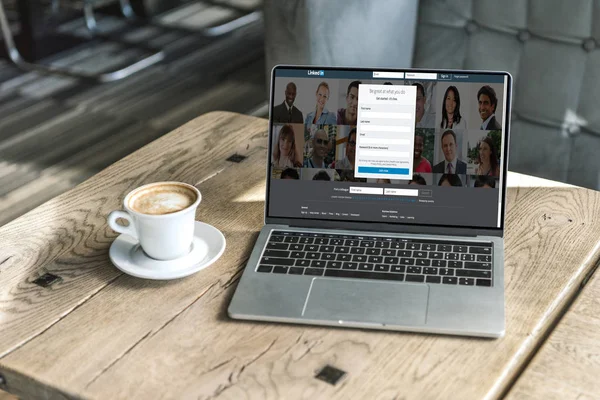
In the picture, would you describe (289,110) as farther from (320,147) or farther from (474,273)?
(474,273)

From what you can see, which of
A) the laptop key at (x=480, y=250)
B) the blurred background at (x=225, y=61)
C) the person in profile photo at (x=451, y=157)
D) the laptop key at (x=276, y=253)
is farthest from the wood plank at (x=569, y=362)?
the blurred background at (x=225, y=61)

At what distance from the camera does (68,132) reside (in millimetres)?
2883

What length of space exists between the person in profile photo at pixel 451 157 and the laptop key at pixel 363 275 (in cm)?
17

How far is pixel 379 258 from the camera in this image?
98cm

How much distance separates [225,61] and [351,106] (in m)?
2.57

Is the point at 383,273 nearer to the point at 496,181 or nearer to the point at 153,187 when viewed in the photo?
the point at 496,181

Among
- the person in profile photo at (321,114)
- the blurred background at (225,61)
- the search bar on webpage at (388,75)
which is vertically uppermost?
the search bar on webpage at (388,75)

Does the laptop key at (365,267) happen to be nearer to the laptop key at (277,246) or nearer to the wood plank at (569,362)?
the laptop key at (277,246)

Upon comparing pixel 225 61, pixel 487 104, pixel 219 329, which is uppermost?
pixel 487 104

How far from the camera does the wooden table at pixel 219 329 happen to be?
783mm

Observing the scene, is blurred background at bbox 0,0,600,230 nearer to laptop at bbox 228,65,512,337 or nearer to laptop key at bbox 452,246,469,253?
laptop at bbox 228,65,512,337

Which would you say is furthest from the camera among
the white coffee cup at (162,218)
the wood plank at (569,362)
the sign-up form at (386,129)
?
the sign-up form at (386,129)

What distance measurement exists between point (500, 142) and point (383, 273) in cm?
24

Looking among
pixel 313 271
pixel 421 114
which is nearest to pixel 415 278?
pixel 313 271
